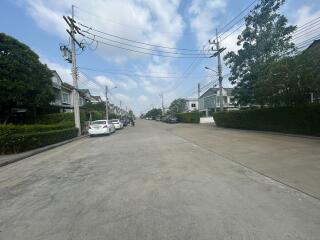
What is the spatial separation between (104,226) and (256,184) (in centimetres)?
416

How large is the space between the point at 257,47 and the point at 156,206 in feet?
100.0

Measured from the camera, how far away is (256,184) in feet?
25.1

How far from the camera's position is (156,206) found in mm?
5922

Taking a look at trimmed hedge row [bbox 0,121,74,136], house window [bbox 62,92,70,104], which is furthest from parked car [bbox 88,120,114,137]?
house window [bbox 62,92,70,104]

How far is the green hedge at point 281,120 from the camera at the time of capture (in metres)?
20.2

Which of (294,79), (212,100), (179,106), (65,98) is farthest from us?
(179,106)

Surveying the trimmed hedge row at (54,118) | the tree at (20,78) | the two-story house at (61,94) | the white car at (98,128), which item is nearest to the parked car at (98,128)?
the white car at (98,128)

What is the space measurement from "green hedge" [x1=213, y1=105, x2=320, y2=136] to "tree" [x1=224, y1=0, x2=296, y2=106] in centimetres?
192

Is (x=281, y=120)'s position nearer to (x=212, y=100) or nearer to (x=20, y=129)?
(x=20, y=129)

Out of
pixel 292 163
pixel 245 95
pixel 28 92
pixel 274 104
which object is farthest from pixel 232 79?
pixel 292 163

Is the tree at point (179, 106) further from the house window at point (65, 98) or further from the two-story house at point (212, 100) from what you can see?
the house window at point (65, 98)

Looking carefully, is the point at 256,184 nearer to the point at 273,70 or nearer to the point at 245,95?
the point at 273,70

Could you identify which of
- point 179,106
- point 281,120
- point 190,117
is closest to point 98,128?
point 281,120

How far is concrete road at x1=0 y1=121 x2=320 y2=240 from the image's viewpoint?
15.3 feet
